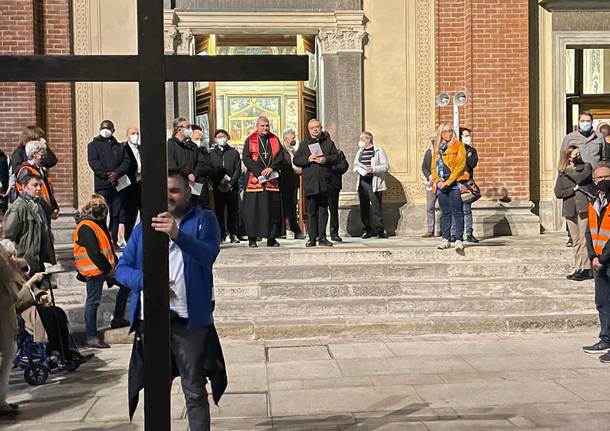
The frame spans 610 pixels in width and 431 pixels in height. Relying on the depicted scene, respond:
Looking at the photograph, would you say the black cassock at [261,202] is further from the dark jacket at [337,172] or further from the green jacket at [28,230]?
the green jacket at [28,230]

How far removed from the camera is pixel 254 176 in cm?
1066

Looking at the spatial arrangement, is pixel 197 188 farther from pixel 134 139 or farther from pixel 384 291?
pixel 384 291

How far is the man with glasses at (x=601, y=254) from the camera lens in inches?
286

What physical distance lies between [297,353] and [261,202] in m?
3.67

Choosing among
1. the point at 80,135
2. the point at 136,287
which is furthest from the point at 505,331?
the point at 80,135

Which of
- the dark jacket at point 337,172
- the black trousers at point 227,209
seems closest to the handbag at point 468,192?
the dark jacket at point 337,172

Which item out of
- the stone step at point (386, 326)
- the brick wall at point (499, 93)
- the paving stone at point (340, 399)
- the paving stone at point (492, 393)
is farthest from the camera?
the brick wall at point (499, 93)

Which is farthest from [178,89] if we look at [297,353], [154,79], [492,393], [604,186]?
[154,79]

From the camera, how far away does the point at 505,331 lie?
8.26 m

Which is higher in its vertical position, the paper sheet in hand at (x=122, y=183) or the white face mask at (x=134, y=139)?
the white face mask at (x=134, y=139)

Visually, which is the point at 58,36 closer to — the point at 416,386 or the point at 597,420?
the point at 416,386

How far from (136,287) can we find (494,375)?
362 centimetres

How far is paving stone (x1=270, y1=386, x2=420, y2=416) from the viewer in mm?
5512

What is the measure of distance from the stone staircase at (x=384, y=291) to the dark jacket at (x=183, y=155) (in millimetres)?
Answer: 1337
